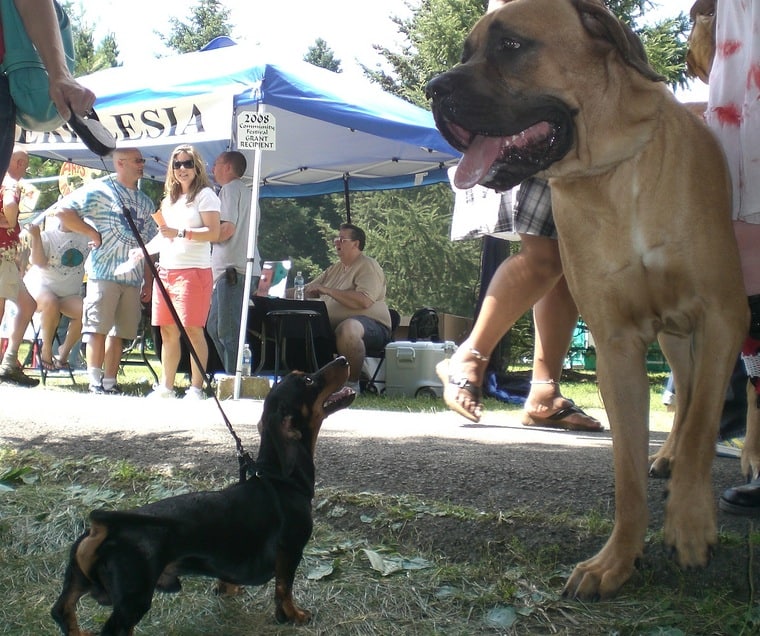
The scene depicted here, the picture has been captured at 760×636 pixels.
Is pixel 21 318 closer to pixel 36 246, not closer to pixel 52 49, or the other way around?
pixel 36 246

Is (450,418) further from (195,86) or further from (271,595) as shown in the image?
(195,86)

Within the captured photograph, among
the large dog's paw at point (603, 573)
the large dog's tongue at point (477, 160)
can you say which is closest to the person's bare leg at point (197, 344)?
the large dog's tongue at point (477, 160)

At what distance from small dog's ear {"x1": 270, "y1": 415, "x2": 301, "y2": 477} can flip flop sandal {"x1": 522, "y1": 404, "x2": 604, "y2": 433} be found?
2.42 meters

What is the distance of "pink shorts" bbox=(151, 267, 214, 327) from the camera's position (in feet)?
23.8

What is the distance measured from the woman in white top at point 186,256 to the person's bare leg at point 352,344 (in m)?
1.83

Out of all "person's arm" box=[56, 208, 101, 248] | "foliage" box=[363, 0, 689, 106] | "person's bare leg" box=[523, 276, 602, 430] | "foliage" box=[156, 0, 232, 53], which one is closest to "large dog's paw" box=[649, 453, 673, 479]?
"person's bare leg" box=[523, 276, 602, 430]

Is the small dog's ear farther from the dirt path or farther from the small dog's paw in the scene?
the dirt path

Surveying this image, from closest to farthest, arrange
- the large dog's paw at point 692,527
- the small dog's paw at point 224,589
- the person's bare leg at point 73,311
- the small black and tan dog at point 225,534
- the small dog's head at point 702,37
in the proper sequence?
the small black and tan dog at point 225,534, the large dog's paw at point 692,527, the small dog's paw at point 224,589, the small dog's head at point 702,37, the person's bare leg at point 73,311

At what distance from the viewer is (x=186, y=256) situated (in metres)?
7.32

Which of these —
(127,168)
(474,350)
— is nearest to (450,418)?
(474,350)

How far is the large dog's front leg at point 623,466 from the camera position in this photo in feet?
7.54

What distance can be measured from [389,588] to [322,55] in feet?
147

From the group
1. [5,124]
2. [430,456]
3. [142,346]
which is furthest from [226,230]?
[5,124]

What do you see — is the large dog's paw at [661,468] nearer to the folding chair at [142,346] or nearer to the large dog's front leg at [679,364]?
the large dog's front leg at [679,364]
